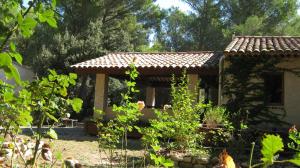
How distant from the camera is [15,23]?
54.9 inches

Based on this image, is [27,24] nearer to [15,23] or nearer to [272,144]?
[15,23]

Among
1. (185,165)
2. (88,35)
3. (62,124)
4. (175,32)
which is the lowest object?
(185,165)

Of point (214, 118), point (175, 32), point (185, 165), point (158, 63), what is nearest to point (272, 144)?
point (185, 165)

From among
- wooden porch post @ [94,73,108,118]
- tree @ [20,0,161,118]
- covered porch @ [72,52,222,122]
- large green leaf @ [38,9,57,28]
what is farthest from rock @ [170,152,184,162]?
tree @ [20,0,161,118]

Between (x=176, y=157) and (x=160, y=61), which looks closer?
(x=176, y=157)

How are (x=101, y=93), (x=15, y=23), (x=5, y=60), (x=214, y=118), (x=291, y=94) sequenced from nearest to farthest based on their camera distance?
(x=5, y=60), (x=15, y=23), (x=214, y=118), (x=291, y=94), (x=101, y=93)

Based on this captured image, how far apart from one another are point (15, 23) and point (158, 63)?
12240 mm

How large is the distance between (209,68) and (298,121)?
3120 mm

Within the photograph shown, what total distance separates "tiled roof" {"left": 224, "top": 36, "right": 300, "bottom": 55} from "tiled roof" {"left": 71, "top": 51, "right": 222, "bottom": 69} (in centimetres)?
104

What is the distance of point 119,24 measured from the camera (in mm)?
27875

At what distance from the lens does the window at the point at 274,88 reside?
1144cm

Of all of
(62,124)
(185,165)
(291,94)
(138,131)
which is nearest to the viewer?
(62,124)

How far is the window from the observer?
11.4m

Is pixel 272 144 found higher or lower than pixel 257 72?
lower
